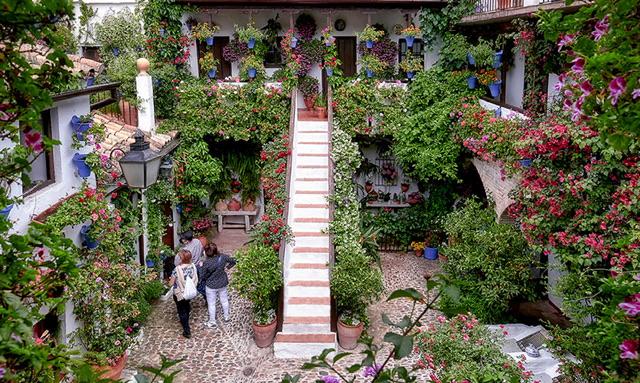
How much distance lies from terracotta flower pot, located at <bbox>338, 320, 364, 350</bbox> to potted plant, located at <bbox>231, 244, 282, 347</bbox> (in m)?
1.18

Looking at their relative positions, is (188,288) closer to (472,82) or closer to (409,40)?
(472,82)

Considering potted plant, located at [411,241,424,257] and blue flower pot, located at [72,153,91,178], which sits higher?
blue flower pot, located at [72,153,91,178]

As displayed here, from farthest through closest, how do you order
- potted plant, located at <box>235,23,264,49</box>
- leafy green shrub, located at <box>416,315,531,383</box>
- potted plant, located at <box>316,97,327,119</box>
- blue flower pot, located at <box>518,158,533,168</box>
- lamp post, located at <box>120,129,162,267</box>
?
potted plant, located at <box>316,97,327,119</box>
potted plant, located at <box>235,23,264,49</box>
blue flower pot, located at <box>518,158,533,168</box>
lamp post, located at <box>120,129,162,267</box>
leafy green shrub, located at <box>416,315,531,383</box>

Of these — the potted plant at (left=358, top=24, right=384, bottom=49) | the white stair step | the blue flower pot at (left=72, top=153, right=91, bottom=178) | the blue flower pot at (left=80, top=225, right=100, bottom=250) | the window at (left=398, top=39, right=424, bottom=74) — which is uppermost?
the potted plant at (left=358, top=24, right=384, bottom=49)

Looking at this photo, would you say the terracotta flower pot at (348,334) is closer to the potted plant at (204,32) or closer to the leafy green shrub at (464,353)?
the leafy green shrub at (464,353)

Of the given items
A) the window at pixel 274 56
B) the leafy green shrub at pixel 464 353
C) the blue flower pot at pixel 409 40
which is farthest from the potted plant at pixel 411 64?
the leafy green shrub at pixel 464 353

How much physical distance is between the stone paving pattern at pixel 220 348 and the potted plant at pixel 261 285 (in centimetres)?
35

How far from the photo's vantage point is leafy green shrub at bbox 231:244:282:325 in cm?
995

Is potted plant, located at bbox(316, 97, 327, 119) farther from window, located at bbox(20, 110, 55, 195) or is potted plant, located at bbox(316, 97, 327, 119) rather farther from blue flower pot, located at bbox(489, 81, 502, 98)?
window, located at bbox(20, 110, 55, 195)

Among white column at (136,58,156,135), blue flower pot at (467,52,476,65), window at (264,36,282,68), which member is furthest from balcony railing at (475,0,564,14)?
white column at (136,58,156,135)

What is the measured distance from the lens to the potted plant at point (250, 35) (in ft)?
48.4

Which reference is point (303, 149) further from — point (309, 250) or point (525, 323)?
point (525, 323)

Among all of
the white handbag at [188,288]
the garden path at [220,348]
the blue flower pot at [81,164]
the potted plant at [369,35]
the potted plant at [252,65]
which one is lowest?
the garden path at [220,348]

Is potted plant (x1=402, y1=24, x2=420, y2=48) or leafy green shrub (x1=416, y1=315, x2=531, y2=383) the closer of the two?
leafy green shrub (x1=416, y1=315, x2=531, y2=383)
